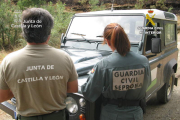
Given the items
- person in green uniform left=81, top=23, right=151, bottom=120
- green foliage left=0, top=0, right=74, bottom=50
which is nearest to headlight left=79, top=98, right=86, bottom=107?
person in green uniform left=81, top=23, right=151, bottom=120

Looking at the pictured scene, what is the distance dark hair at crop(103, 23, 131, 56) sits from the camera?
171cm

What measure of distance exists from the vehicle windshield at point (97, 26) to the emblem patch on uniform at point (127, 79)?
1.45m

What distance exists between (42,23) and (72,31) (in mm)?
2215

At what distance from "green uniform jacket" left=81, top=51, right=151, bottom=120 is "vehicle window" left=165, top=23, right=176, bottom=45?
259 cm

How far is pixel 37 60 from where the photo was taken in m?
1.48

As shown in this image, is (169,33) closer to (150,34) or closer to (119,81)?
(150,34)

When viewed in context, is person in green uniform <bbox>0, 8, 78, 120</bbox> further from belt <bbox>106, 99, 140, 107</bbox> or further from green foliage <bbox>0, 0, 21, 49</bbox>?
green foliage <bbox>0, 0, 21, 49</bbox>

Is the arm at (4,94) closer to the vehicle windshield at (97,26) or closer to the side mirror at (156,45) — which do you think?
the vehicle windshield at (97,26)

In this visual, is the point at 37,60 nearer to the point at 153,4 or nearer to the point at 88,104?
the point at 88,104

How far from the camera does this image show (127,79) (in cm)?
177

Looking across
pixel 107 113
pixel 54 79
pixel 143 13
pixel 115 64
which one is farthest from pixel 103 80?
pixel 143 13

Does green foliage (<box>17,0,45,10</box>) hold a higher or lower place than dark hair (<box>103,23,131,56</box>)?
higher

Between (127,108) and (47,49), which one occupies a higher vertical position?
(47,49)

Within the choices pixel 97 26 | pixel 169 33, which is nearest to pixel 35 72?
pixel 97 26
